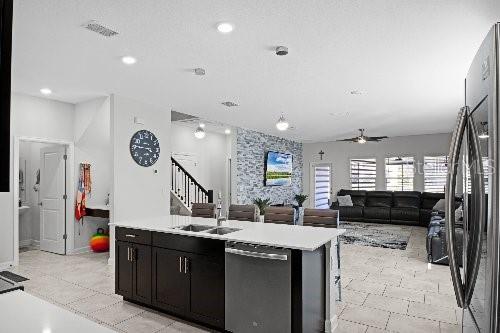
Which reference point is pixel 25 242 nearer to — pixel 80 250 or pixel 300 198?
pixel 80 250

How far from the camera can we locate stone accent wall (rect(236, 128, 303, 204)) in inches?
334

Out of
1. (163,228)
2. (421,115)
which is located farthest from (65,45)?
A: (421,115)

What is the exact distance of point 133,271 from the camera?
349cm

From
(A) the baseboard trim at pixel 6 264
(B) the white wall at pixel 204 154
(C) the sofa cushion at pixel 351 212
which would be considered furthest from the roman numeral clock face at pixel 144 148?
(C) the sofa cushion at pixel 351 212

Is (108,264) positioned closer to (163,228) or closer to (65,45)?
(163,228)

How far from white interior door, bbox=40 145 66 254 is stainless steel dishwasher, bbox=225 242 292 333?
14.8 feet

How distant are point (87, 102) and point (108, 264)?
2.93m

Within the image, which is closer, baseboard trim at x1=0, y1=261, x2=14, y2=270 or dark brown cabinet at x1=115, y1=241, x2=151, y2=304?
dark brown cabinet at x1=115, y1=241, x2=151, y2=304

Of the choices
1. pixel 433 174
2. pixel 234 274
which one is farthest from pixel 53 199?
pixel 433 174

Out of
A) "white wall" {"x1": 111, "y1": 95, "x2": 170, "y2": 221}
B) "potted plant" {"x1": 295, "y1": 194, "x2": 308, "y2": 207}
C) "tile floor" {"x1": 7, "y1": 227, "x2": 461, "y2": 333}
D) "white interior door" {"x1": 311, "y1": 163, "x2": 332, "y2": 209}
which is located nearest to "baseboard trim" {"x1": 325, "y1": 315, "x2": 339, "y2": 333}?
"tile floor" {"x1": 7, "y1": 227, "x2": 461, "y2": 333}

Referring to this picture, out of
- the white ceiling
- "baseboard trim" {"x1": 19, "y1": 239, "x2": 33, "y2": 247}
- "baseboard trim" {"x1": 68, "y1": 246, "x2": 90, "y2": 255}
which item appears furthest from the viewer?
"baseboard trim" {"x1": 19, "y1": 239, "x2": 33, "y2": 247}

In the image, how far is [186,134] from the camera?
944 centimetres

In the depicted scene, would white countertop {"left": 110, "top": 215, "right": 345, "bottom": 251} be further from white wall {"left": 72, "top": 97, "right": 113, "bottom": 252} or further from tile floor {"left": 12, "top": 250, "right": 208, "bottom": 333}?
white wall {"left": 72, "top": 97, "right": 113, "bottom": 252}

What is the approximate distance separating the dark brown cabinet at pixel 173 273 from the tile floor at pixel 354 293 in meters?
0.18
